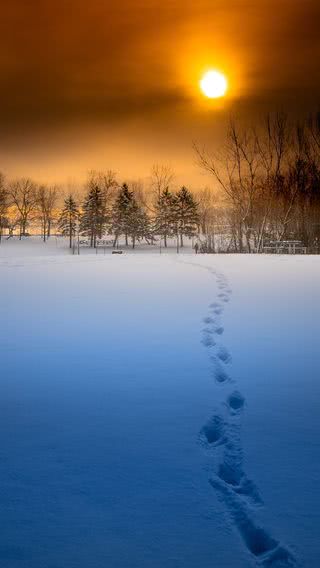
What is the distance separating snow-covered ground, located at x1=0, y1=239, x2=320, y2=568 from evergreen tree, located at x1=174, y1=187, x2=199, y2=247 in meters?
56.4

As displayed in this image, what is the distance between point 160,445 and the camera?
8.70 ft

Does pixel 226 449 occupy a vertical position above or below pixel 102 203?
below

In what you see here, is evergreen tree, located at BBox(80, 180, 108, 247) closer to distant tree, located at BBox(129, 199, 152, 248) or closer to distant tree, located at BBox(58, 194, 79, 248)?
distant tree, located at BBox(58, 194, 79, 248)

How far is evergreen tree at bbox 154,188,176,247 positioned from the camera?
200ft

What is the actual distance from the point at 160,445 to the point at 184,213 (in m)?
60.8

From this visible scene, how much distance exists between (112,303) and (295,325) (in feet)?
10.3

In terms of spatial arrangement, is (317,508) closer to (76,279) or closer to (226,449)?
(226,449)

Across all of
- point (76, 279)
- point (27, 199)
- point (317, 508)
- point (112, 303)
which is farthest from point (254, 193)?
point (27, 199)

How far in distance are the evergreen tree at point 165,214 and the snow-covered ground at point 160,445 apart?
5574 centimetres

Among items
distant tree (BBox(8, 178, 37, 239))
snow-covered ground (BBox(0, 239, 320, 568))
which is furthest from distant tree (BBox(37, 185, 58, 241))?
snow-covered ground (BBox(0, 239, 320, 568))

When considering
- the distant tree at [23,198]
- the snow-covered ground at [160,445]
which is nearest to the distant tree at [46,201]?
the distant tree at [23,198]

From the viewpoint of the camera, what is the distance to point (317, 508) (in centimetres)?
203

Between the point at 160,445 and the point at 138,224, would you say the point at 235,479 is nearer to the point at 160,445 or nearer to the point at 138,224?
the point at 160,445

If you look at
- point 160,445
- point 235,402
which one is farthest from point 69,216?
point 160,445
